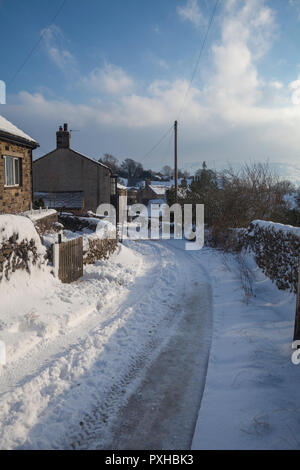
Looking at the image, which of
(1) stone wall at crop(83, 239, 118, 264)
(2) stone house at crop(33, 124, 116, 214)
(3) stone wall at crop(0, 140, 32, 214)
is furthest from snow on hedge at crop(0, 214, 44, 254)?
(2) stone house at crop(33, 124, 116, 214)

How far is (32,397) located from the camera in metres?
4.05

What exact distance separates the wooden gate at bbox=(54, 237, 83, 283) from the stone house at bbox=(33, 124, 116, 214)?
1839cm

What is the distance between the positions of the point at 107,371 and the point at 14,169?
11.5m

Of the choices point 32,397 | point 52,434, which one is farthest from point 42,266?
point 52,434

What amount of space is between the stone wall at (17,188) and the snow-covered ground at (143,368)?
5730 millimetres

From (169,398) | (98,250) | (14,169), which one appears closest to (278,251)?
(169,398)

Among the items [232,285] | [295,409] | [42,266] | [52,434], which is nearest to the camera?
[52,434]

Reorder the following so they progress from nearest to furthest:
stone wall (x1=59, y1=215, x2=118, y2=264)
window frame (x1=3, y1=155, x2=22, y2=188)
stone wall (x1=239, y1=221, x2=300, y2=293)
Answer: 1. stone wall (x1=239, y1=221, x2=300, y2=293)
2. stone wall (x1=59, y1=215, x2=118, y2=264)
3. window frame (x1=3, y1=155, x2=22, y2=188)

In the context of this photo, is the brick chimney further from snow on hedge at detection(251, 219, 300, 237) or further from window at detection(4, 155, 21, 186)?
snow on hedge at detection(251, 219, 300, 237)

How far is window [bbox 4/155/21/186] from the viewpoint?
1288 centimetres

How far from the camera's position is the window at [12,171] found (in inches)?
507

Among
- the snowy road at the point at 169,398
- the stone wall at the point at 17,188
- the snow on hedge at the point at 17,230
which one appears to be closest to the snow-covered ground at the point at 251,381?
the snowy road at the point at 169,398

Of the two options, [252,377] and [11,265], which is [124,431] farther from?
[11,265]

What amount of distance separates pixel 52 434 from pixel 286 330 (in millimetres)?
4824
